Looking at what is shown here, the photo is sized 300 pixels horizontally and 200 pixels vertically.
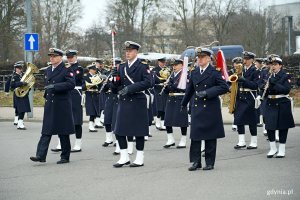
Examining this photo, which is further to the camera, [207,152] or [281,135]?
[281,135]

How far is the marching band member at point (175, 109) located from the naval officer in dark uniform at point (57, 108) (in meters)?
3.14

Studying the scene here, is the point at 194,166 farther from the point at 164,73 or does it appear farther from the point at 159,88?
the point at 159,88

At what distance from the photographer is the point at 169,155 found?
42.8ft

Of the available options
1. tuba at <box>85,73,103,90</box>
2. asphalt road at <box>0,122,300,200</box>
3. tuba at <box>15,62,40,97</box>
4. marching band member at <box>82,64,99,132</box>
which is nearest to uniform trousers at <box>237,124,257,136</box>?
asphalt road at <box>0,122,300,200</box>

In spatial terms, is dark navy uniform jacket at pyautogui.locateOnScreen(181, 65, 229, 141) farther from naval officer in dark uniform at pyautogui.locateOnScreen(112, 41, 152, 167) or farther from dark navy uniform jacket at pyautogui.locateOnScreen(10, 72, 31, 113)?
dark navy uniform jacket at pyautogui.locateOnScreen(10, 72, 31, 113)

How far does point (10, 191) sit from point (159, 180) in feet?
7.35

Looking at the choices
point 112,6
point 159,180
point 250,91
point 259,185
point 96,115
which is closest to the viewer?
point 259,185

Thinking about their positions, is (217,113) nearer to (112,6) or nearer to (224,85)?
(224,85)

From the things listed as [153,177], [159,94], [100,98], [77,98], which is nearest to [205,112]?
[153,177]

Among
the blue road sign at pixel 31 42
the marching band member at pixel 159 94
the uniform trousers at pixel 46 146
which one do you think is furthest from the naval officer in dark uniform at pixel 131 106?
the blue road sign at pixel 31 42

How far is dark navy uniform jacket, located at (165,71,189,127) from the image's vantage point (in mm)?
14413

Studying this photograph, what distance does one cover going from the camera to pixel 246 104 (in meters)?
13.8

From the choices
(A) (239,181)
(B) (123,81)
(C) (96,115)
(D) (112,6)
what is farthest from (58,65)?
(D) (112,6)

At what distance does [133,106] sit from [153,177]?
168 centimetres
